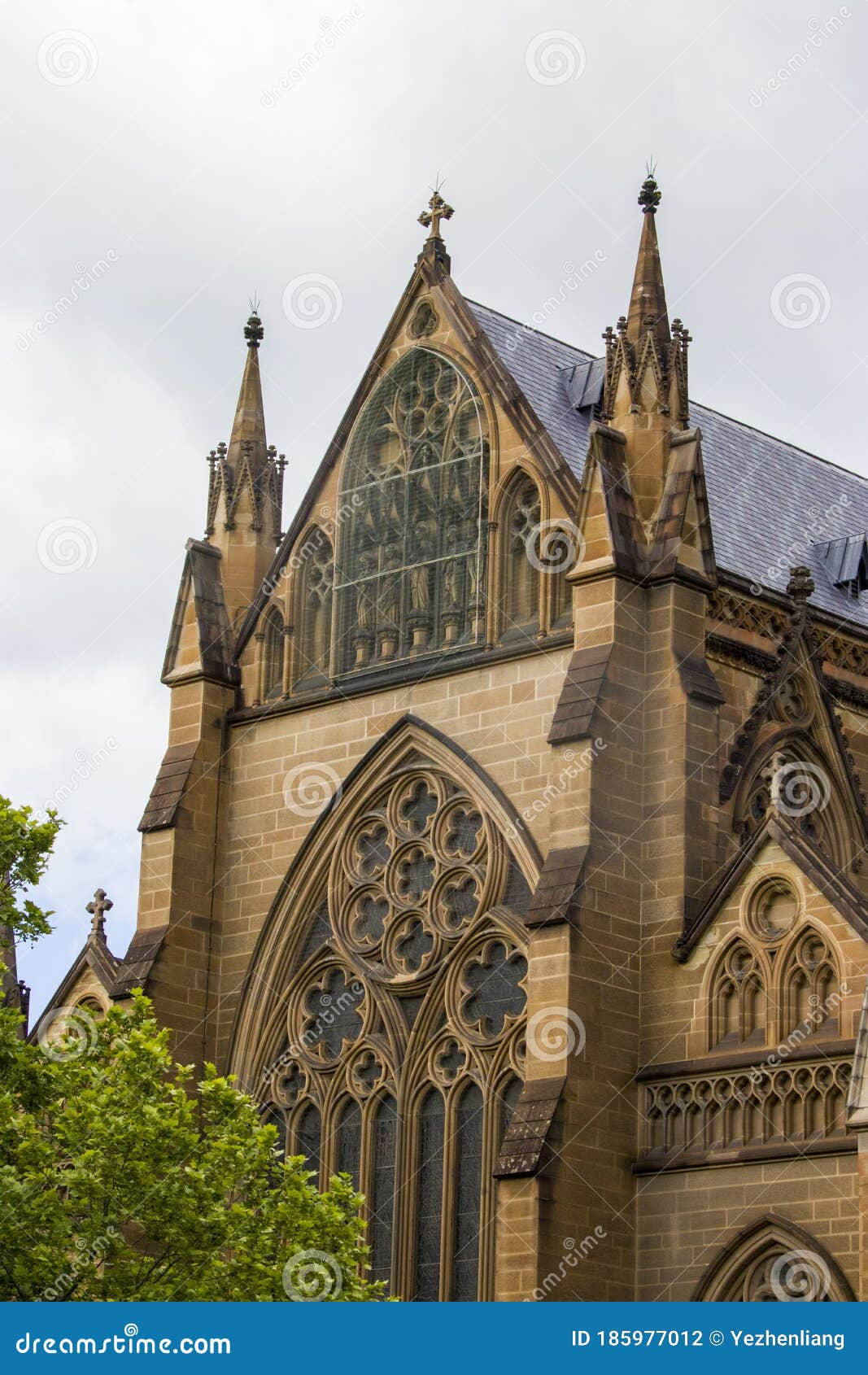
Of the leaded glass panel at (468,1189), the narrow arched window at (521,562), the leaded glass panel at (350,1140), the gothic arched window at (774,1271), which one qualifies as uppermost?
the narrow arched window at (521,562)

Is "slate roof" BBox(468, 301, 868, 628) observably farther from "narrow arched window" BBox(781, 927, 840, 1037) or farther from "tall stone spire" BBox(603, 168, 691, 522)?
"narrow arched window" BBox(781, 927, 840, 1037)

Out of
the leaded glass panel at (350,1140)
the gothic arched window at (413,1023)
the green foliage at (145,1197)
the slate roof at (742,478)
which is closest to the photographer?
the green foliage at (145,1197)

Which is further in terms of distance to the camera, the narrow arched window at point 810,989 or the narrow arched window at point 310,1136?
the narrow arched window at point 310,1136

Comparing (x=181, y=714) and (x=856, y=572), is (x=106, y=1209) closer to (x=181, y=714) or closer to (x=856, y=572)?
(x=181, y=714)

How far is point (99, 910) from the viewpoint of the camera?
45750mm

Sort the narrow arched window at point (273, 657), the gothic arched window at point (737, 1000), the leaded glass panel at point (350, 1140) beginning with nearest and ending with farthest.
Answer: the gothic arched window at point (737, 1000)
the leaded glass panel at point (350, 1140)
the narrow arched window at point (273, 657)

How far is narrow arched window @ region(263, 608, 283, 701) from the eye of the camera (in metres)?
44.0

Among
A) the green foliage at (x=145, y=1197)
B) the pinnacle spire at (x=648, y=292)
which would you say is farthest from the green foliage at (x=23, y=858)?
the pinnacle spire at (x=648, y=292)

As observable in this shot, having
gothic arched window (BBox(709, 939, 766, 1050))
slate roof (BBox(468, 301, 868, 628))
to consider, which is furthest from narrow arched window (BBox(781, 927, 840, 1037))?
slate roof (BBox(468, 301, 868, 628))

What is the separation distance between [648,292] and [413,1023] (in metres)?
10.9

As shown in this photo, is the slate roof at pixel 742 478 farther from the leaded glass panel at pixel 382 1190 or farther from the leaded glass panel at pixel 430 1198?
the leaded glass panel at pixel 382 1190

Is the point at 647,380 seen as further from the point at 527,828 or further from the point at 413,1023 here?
the point at 413,1023

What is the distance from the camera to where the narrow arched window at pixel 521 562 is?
40.2 meters

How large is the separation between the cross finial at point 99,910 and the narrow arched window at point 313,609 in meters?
5.33
